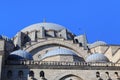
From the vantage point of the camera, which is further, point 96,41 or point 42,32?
point 96,41

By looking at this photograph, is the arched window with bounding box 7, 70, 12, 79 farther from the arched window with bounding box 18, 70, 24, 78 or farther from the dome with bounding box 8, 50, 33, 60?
the dome with bounding box 8, 50, 33, 60

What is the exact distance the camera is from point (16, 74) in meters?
32.5

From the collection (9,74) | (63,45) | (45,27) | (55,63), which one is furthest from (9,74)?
(45,27)

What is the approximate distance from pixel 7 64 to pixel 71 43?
1173 cm

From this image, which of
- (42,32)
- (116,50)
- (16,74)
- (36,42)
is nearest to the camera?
(16,74)

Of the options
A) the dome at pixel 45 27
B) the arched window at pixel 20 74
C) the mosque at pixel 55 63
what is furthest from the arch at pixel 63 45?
the arched window at pixel 20 74

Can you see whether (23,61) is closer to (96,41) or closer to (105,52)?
(105,52)

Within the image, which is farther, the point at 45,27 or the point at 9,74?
the point at 45,27

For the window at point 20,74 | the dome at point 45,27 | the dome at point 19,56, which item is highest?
the dome at point 45,27

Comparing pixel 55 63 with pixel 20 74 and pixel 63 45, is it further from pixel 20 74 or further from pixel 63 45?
pixel 63 45

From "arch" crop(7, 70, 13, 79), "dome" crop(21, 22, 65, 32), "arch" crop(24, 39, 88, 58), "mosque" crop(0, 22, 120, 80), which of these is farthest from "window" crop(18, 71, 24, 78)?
"dome" crop(21, 22, 65, 32)

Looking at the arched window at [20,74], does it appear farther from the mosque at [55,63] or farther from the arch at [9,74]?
the arch at [9,74]

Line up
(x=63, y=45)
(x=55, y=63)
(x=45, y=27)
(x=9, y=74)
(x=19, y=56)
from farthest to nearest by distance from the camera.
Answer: (x=45, y=27) < (x=63, y=45) < (x=19, y=56) < (x=55, y=63) < (x=9, y=74)

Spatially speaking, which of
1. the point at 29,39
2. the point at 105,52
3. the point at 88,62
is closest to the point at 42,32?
the point at 29,39
